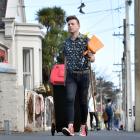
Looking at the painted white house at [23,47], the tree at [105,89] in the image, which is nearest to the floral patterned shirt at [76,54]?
the painted white house at [23,47]

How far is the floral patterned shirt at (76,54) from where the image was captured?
10.1m

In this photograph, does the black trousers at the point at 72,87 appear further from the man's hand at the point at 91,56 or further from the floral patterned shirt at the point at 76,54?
the man's hand at the point at 91,56

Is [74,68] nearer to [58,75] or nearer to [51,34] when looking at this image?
[58,75]

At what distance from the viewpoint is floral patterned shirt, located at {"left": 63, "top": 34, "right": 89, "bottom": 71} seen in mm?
10102

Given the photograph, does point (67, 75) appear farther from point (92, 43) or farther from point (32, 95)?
point (32, 95)

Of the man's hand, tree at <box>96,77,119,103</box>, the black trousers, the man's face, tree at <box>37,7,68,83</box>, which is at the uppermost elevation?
tree at <box>37,7,68,83</box>

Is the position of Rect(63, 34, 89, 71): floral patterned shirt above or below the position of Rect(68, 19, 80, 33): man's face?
below

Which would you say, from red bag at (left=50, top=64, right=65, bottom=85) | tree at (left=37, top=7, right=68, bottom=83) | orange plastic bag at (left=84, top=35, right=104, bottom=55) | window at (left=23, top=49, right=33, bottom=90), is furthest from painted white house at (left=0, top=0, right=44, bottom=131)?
orange plastic bag at (left=84, top=35, right=104, bottom=55)

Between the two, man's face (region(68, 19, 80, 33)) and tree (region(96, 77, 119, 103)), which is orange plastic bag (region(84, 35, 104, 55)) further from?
tree (region(96, 77, 119, 103))

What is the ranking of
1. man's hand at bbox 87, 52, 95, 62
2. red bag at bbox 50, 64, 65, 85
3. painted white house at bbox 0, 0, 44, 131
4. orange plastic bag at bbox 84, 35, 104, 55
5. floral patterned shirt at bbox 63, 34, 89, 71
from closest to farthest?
orange plastic bag at bbox 84, 35, 104, 55
man's hand at bbox 87, 52, 95, 62
floral patterned shirt at bbox 63, 34, 89, 71
red bag at bbox 50, 64, 65, 85
painted white house at bbox 0, 0, 44, 131

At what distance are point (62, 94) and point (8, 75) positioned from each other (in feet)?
33.1

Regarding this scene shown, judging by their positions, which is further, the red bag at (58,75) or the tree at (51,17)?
the tree at (51,17)

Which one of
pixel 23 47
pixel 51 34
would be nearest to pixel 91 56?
pixel 23 47

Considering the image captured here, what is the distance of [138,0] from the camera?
94.9 feet
